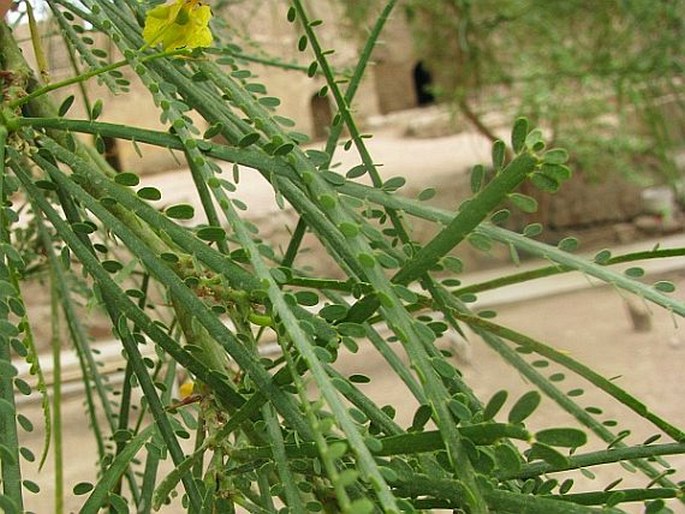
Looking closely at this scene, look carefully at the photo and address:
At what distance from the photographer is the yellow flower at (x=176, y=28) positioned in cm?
25

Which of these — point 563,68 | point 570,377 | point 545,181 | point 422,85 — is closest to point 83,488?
point 545,181

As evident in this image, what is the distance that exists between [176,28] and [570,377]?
1.78 m

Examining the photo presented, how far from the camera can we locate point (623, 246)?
288 centimetres

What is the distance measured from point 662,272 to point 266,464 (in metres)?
2.42

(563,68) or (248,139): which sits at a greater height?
(248,139)

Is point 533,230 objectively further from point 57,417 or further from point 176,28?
point 57,417

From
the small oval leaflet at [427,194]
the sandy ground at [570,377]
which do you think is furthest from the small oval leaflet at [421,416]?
the sandy ground at [570,377]

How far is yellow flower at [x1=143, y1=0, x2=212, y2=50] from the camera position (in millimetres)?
249

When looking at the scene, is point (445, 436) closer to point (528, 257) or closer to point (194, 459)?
point (194, 459)

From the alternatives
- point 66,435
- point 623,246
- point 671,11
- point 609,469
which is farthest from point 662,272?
point 66,435

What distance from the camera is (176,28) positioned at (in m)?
0.25

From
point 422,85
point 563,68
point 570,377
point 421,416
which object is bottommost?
point 570,377

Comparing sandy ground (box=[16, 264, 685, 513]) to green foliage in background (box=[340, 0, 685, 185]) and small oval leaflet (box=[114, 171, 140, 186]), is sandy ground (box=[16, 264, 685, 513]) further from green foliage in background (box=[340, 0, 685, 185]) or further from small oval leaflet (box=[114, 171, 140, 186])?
small oval leaflet (box=[114, 171, 140, 186])

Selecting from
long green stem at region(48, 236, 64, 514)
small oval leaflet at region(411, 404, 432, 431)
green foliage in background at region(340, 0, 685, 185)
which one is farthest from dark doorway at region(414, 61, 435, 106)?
small oval leaflet at region(411, 404, 432, 431)
